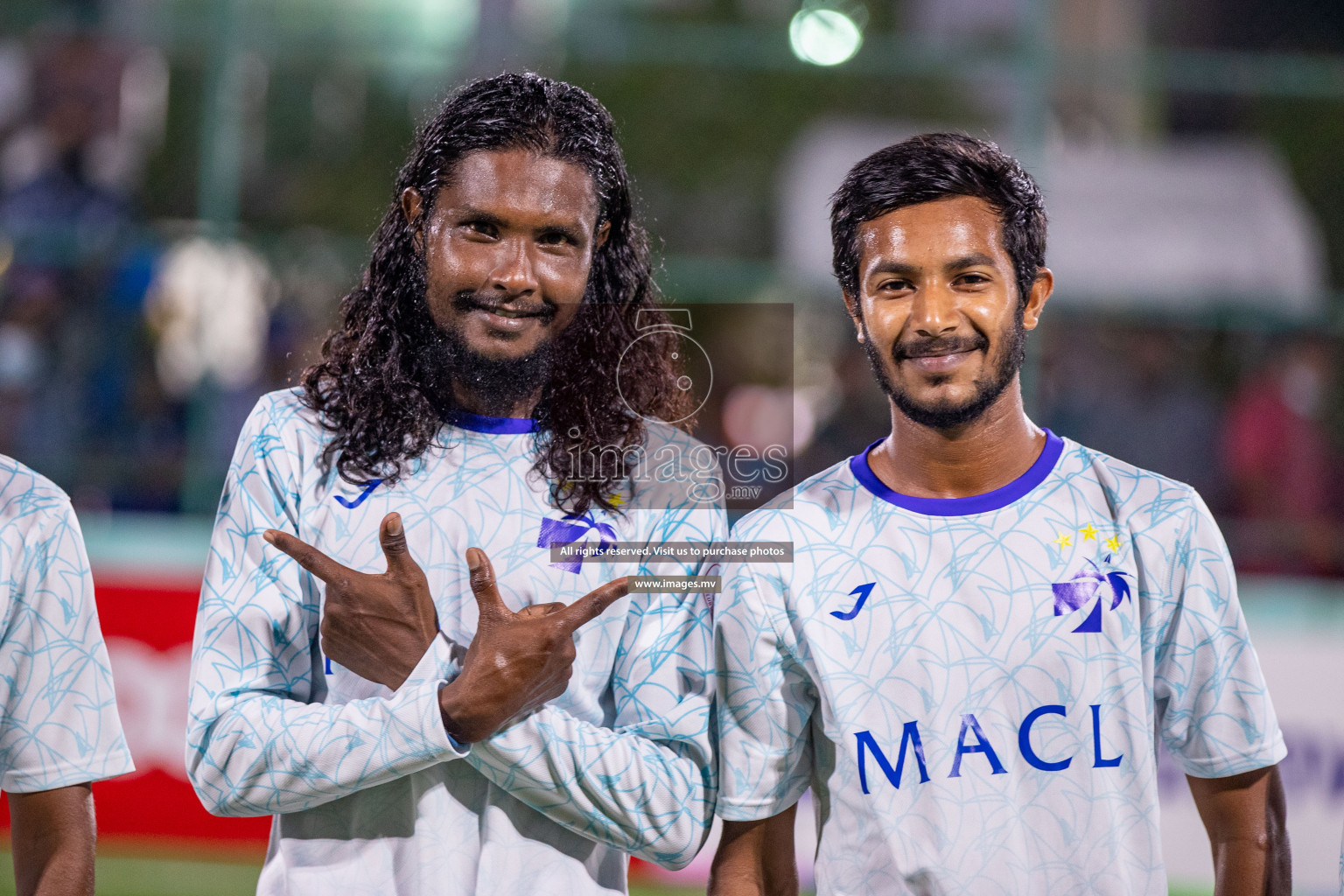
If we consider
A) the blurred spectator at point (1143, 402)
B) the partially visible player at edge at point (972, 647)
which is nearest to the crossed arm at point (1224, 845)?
the partially visible player at edge at point (972, 647)

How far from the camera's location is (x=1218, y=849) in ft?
7.26

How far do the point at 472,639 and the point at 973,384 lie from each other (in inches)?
35.2

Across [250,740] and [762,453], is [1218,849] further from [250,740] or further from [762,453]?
[250,740]

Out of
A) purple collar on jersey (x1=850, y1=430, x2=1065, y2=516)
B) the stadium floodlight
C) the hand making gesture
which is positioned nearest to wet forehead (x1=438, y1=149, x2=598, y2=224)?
the hand making gesture

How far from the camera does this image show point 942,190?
7.37 ft

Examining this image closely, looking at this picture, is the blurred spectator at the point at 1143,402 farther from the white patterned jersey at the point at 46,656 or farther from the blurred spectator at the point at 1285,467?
Result: the white patterned jersey at the point at 46,656

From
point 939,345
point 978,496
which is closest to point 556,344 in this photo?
point 939,345

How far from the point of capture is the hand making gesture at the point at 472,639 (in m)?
2.03

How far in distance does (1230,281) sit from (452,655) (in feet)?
26.1

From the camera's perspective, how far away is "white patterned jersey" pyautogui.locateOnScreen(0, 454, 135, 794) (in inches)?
85.4

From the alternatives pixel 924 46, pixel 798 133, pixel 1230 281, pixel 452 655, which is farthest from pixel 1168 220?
pixel 452 655

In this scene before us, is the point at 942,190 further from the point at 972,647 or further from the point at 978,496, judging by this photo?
the point at 972,647

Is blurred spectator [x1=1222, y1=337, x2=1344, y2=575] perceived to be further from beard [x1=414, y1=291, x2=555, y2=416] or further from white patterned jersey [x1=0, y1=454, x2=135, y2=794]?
white patterned jersey [x1=0, y1=454, x2=135, y2=794]

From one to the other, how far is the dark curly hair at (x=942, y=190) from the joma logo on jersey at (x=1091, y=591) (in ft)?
1.53
